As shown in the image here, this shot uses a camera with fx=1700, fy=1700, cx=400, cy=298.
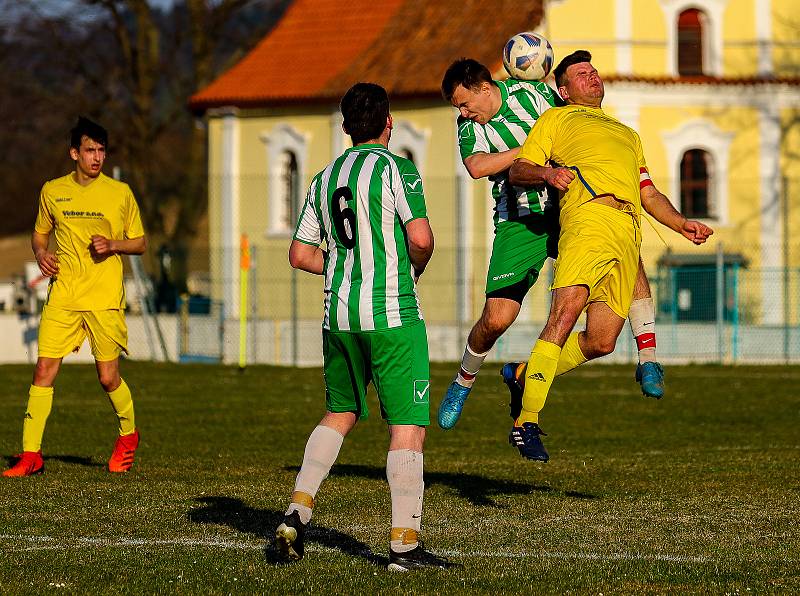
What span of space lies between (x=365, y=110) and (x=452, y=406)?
9.81 feet

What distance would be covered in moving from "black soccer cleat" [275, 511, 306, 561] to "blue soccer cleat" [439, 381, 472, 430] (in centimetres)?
256

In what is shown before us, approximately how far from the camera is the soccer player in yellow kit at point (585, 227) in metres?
9.04

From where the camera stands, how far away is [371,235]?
7547 mm

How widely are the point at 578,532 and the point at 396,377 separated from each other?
64.2 inches

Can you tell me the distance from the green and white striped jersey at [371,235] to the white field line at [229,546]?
119cm

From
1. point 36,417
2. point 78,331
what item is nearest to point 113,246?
point 78,331

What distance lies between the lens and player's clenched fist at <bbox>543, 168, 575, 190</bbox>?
8.97m

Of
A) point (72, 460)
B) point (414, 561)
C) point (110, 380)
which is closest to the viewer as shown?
point (414, 561)

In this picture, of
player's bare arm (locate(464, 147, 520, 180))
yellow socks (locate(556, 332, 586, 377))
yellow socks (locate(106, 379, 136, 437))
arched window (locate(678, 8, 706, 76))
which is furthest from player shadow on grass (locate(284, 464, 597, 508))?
arched window (locate(678, 8, 706, 76))

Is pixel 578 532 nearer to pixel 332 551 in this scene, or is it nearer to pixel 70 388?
pixel 332 551

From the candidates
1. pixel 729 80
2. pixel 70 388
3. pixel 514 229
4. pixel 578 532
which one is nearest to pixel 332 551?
pixel 578 532

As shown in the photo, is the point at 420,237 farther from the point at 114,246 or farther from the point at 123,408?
the point at 123,408

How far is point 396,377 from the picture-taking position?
24.9 feet

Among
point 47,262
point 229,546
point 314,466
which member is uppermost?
point 47,262
